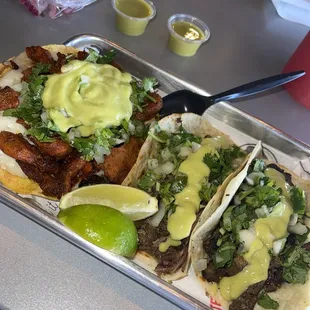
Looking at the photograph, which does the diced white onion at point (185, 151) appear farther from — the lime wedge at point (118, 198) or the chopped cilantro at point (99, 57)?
the chopped cilantro at point (99, 57)

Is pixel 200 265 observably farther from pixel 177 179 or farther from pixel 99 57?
pixel 99 57

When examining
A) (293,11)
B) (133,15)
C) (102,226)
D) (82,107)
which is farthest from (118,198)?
(293,11)

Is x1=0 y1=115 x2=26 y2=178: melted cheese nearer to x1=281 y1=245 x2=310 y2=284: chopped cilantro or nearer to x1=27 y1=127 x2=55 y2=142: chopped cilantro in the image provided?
x1=27 y1=127 x2=55 y2=142: chopped cilantro

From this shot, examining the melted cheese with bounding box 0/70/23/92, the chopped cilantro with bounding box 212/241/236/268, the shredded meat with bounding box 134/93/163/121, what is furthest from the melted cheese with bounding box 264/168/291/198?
the melted cheese with bounding box 0/70/23/92

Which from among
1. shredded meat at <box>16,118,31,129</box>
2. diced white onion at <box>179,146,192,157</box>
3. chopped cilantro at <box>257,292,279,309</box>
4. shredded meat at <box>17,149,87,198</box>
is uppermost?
diced white onion at <box>179,146,192,157</box>

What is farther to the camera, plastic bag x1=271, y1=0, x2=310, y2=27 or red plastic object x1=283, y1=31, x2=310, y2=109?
plastic bag x1=271, y1=0, x2=310, y2=27

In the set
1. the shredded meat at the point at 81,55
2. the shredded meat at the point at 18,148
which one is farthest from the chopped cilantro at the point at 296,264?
the shredded meat at the point at 81,55

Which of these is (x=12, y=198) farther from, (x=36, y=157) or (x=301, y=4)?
(x=301, y=4)

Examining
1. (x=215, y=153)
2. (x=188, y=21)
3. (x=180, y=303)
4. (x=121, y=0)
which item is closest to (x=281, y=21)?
(x=188, y=21)
